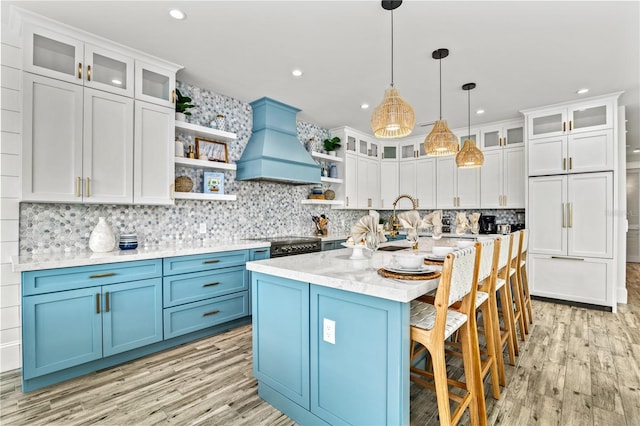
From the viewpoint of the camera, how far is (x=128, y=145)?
2.86m

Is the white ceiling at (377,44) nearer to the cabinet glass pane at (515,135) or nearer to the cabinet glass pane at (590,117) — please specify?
the cabinet glass pane at (590,117)

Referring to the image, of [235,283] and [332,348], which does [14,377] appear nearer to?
[235,283]

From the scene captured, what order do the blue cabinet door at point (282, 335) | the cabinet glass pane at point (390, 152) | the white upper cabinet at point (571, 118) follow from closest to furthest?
the blue cabinet door at point (282, 335), the white upper cabinet at point (571, 118), the cabinet glass pane at point (390, 152)

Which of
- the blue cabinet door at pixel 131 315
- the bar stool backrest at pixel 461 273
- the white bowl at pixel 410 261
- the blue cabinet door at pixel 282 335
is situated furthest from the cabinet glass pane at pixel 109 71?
the bar stool backrest at pixel 461 273

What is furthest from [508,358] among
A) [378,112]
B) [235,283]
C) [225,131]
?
[225,131]

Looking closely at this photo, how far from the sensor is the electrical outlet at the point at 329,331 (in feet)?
5.55

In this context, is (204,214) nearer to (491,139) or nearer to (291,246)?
(291,246)

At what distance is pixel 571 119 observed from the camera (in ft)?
14.0

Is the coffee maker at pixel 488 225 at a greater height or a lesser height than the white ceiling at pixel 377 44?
lesser

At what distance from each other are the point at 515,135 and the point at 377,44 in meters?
3.47

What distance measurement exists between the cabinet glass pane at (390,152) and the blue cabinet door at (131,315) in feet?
15.9

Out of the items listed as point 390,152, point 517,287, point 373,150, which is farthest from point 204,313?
point 390,152

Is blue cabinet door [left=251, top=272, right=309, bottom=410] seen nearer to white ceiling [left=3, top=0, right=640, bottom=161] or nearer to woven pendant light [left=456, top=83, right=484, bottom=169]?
white ceiling [left=3, top=0, right=640, bottom=161]

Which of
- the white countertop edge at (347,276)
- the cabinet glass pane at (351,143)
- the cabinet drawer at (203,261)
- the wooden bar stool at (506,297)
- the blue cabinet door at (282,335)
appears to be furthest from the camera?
the cabinet glass pane at (351,143)
